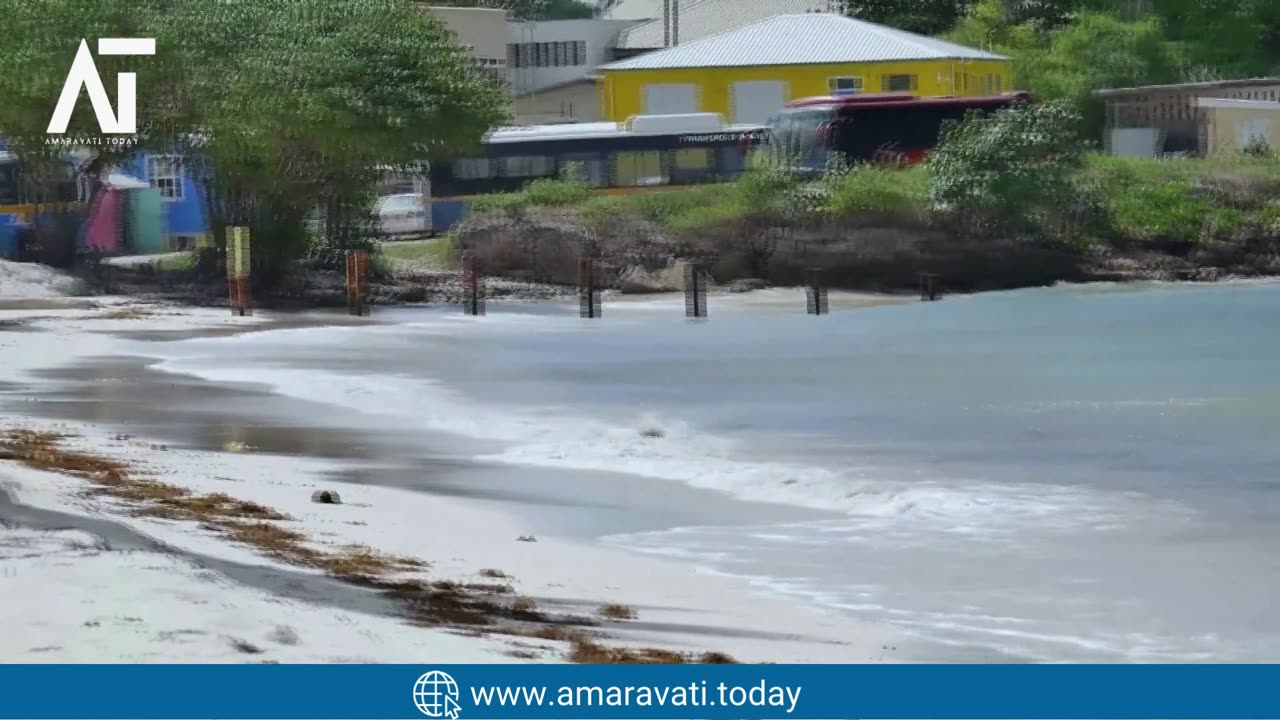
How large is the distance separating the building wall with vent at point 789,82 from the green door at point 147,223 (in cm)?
1503

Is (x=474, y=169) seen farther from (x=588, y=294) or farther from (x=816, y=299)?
(x=816, y=299)

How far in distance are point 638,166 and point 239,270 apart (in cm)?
1426

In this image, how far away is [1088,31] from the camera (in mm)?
61250

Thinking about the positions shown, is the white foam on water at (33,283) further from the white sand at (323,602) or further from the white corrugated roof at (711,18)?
the white corrugated roof at (711,18)

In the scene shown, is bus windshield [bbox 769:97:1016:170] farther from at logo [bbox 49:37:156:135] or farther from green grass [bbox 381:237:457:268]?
at logo [bbox 49:37:156:135]

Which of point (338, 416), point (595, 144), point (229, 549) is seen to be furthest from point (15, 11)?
point (229, 549)

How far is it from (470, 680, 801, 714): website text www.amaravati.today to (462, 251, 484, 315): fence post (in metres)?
32.7

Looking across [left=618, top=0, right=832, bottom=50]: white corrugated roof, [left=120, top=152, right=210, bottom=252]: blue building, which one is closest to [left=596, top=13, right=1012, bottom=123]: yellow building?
[left=120, top=152, right=210, bottom=252]: blue building

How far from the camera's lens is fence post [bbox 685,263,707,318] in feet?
136

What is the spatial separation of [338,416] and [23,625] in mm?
13670

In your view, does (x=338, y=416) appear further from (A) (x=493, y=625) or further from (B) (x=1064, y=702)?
(B) (x=1064, y=702)

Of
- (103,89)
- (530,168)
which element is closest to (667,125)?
(530,168)

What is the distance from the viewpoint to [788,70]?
59.7 meters

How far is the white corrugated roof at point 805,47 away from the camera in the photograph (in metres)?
58.8
